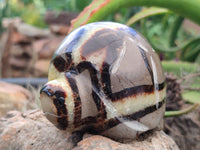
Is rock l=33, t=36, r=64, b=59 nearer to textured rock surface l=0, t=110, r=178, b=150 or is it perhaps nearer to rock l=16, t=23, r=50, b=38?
rock l=16, t=23, r=50, b=38

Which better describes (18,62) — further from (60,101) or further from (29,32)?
(60,101)

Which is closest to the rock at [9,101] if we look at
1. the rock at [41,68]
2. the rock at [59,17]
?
the rock at [41,68]

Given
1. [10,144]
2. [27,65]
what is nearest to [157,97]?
[10,144]

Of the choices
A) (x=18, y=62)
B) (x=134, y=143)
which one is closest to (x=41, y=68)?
(x=18, y=62)

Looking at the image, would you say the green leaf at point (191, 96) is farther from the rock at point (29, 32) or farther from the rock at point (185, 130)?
the rock at point (29, 32)

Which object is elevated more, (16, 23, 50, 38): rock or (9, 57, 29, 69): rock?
(16, 23, 50, 38): rock

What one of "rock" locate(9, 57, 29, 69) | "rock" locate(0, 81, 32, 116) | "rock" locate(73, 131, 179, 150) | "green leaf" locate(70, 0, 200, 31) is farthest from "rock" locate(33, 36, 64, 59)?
"rock" locate(73, 131, 179, 150)

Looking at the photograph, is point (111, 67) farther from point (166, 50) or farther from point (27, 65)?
point (27, 65)
